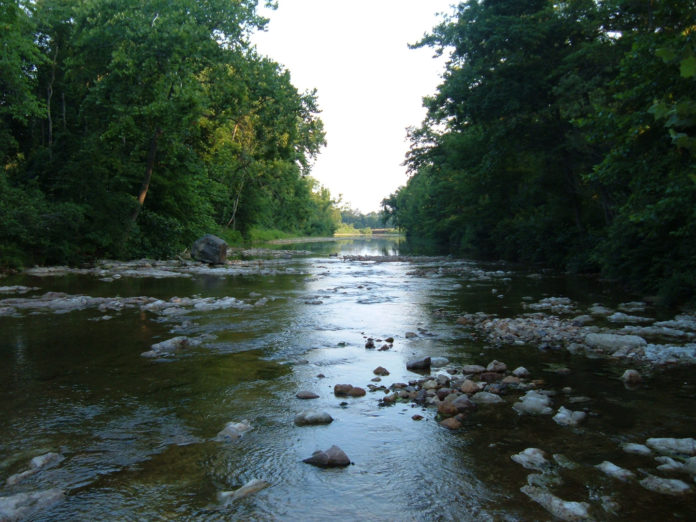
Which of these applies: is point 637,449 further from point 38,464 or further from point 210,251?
point 210,251

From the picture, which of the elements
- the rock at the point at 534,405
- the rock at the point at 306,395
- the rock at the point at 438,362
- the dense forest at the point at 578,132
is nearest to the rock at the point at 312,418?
the rock at the point at 306,395

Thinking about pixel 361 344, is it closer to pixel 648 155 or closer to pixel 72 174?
pixel 648 155

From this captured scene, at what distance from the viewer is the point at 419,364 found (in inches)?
255

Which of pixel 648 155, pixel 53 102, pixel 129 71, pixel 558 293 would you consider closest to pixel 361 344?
pixel 648 155

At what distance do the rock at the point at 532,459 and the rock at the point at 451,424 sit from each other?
2.28ft

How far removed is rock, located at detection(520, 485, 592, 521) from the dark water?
7cm

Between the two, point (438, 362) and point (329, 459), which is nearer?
point (329, 459)

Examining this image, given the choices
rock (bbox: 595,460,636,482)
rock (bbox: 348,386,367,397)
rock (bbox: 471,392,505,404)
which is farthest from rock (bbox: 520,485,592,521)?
rock (bbox: 348,386,367,397)

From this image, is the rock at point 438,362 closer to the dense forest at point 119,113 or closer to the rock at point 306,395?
the rock at point 306,395

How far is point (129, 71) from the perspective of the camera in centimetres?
2094

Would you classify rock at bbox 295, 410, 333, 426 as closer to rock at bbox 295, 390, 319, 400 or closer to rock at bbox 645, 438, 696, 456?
rock at bbox 295, 390, 319, 400

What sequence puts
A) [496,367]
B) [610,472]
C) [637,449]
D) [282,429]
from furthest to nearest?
[496,367] → [282,429] → [637,449] → [610,472]

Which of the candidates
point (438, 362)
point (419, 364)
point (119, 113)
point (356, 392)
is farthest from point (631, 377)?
point (119, 113)

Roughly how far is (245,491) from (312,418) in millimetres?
1365
